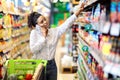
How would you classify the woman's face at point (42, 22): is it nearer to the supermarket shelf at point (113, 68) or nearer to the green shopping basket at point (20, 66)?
the green shopping basket at point (20, 66)

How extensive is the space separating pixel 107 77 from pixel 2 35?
5.18 meters

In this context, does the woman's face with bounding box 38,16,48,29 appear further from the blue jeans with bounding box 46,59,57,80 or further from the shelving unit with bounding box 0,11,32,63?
the shelving unit with bounding box 0,11,32,63

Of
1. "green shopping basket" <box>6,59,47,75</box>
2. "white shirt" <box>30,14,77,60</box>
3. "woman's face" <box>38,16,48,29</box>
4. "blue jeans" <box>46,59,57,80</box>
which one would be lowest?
"blue jeans" <box>46,59,57,80</box>

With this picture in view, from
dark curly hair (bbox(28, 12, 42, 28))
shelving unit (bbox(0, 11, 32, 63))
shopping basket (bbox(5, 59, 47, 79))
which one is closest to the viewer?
shopping basket (bbox(5, 59, 47, 79))

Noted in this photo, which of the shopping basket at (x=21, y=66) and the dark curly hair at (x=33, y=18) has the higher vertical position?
the dark curly hair at (x=33, y=18)

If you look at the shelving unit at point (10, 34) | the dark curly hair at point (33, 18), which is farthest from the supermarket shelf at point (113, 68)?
the shelving unit at point (10, 34)

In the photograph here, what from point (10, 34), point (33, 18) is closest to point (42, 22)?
point (33, 18)

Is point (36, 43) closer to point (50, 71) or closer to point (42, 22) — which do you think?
point (42, 22)

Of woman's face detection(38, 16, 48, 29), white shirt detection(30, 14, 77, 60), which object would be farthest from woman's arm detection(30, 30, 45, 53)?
woman's face detection(38, 16, 48, 29)

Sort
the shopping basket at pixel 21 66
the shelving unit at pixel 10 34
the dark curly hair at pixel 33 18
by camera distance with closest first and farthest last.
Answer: the shopping basket at pixel 21 66, the dark curly hair at pixel 33 18, the shelving unit at pixel 10 34

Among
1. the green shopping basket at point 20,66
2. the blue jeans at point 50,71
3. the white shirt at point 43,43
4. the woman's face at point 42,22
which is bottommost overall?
the blue jeans at point 50,71

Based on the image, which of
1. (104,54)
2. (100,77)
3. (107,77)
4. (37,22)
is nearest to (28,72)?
(37,22)

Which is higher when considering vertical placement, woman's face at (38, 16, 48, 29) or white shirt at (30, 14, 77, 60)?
woman's face at (38, 16, 48, 29)

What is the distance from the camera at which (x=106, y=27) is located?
2.53 metres
